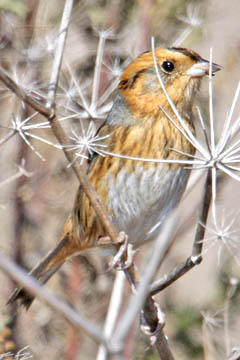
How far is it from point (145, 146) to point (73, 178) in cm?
117

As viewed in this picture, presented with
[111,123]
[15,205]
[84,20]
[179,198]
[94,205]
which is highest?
[84,20]

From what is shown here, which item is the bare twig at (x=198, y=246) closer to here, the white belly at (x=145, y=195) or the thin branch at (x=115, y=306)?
the thin branch at (x=115, y=306)

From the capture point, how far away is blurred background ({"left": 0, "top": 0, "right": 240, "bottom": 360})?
3.89 m

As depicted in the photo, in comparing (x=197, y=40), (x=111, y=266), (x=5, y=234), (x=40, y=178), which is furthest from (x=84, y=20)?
(x=111, y=266)

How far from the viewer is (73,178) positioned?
4.27m

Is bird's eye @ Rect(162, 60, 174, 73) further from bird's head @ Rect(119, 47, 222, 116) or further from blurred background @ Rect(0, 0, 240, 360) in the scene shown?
blurred background @ Rect(0, 0, 240, 360)

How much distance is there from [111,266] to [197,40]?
1.86m

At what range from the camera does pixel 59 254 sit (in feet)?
11.9

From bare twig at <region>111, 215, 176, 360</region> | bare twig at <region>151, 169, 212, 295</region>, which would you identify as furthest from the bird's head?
bare twig at <region>111, 215, 176, 360</region>

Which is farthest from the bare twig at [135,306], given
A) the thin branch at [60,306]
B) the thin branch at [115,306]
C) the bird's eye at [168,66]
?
the bird's eye at [168,66]

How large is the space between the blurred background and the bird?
1.47 feet

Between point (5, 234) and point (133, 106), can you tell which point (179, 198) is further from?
point (5, 234)

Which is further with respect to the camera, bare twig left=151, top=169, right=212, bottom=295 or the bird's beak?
the bird's beak

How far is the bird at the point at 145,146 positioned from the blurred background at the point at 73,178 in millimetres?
448
